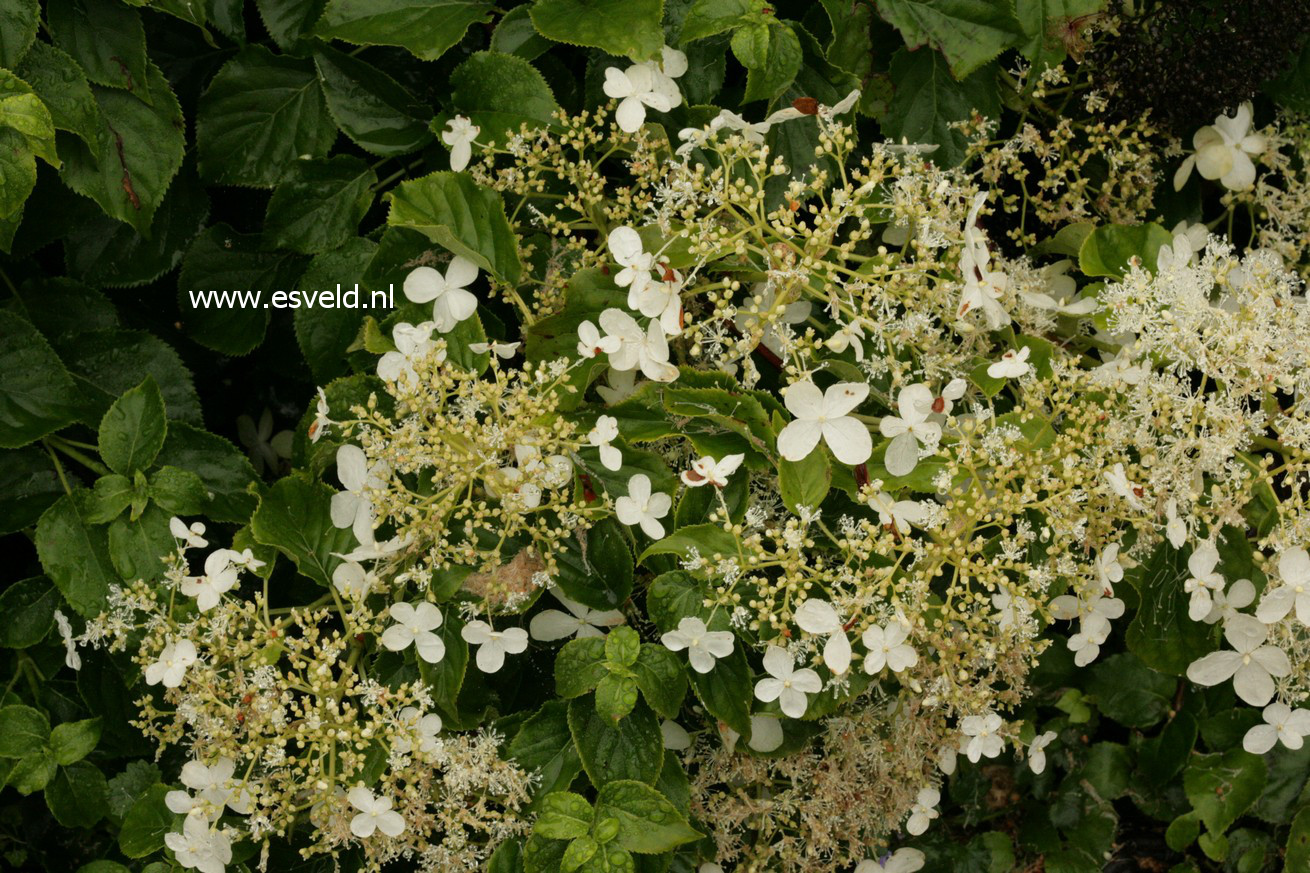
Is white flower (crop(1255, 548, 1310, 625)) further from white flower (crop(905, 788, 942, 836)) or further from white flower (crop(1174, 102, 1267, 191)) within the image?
white flower (crop(1174, 102, 1267, 191))

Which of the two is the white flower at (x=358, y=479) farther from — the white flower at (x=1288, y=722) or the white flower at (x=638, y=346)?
the white flower at (x=1288, y=722)

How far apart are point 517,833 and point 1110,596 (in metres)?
0.65

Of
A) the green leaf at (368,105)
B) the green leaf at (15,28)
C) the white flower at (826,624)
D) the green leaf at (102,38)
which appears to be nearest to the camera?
the white flower at (826,624)

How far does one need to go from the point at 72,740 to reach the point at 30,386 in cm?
40

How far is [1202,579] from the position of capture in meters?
1.08

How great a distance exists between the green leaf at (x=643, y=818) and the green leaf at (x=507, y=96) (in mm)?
693

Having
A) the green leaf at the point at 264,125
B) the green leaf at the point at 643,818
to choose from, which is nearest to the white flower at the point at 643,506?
the green leaf at the point at 643,818

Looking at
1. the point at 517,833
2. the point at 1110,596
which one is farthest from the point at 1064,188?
the point at 517,833

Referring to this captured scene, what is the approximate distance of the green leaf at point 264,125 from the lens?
4.44 feet

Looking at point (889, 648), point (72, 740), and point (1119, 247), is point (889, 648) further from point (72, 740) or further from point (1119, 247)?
point (72, 740)

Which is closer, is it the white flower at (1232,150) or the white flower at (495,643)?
the white flower at (495,643)

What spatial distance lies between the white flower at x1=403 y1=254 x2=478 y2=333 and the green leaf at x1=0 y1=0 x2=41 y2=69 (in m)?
0.42

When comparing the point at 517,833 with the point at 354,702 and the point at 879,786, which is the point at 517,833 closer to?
the point at 354,702

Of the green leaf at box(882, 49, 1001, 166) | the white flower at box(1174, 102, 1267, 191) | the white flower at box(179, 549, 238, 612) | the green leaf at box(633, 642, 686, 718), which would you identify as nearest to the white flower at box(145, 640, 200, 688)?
the white flower at box(179, 549, 238, 612)
